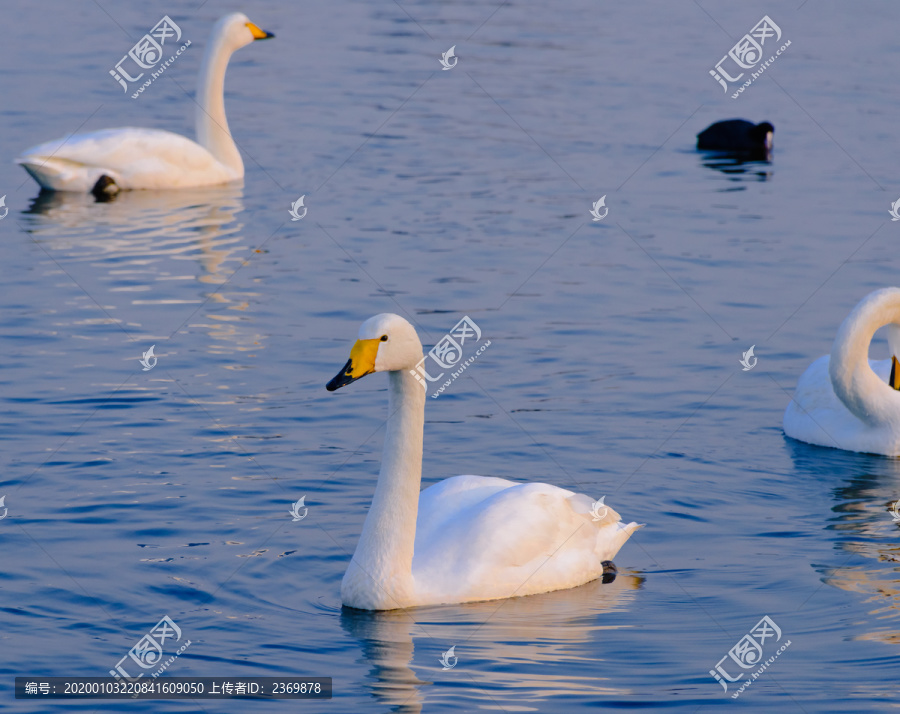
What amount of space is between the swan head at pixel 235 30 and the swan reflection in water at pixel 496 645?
12583mm

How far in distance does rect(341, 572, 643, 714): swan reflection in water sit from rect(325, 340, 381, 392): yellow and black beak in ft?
4.08

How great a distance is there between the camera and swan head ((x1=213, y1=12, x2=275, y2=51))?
18672 millimetres

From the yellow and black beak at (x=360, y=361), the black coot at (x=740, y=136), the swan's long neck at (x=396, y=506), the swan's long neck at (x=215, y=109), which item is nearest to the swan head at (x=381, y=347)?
the yellow and black beak at (x=360, y=361)

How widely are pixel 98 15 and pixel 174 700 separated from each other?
22782 mm

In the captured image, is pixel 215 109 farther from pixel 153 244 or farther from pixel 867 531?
pixel 867 531

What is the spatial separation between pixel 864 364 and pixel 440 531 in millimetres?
4002

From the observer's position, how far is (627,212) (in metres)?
15.8

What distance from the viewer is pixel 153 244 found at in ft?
48.5

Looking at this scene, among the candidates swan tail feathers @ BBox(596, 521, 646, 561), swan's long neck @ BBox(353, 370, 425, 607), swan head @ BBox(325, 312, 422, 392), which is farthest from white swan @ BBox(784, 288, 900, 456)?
swan head @ BBox(325, 312, 422, 392)

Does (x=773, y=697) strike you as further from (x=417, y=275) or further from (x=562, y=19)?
(x=562, y=19)

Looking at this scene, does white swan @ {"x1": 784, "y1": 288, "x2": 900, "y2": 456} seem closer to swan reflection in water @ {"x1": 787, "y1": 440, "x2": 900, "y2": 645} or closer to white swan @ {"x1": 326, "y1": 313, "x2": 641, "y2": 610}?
swan reflection in water @ {"x1": 787, "y1": 440, "x2": 900, "y2": 645}

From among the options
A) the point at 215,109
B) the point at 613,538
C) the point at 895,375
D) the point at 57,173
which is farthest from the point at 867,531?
the point at 215,109

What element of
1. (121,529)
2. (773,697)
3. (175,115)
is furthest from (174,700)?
(175,115)

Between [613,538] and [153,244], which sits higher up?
[153,244]
